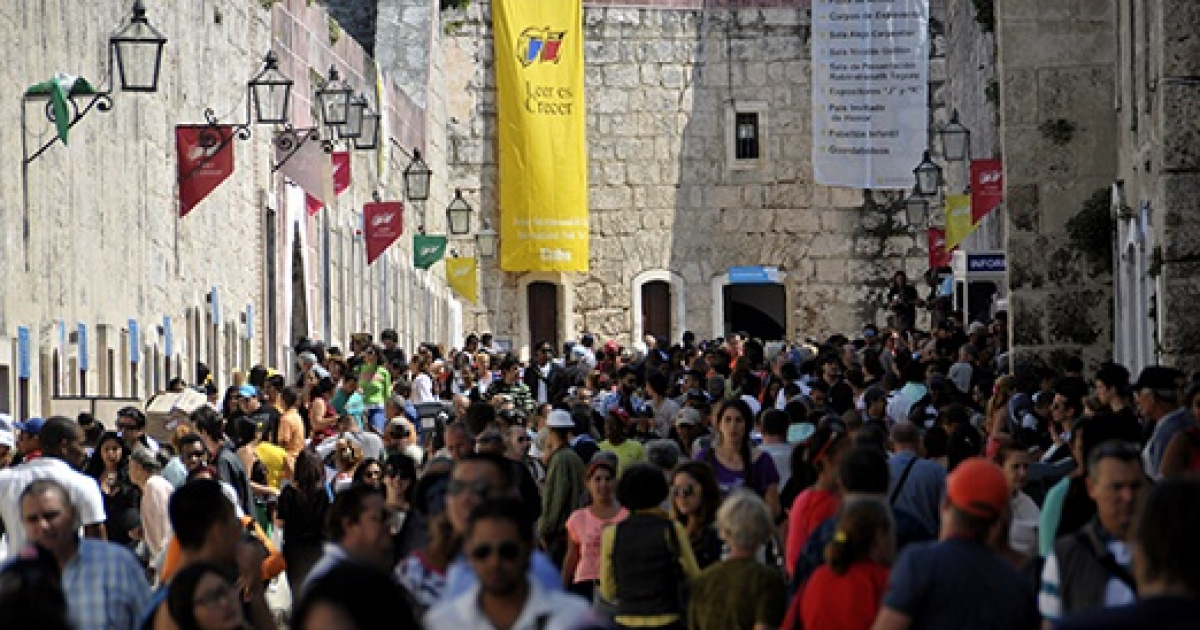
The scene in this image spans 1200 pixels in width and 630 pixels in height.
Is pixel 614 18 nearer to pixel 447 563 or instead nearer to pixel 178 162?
pixel 178 162

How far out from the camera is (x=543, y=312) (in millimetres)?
44500

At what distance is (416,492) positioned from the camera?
998cm

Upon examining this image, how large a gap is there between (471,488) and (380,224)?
27227 millimetres

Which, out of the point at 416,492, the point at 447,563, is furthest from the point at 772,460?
the point at 447,563

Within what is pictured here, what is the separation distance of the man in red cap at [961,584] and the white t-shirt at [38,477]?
13.0 ft

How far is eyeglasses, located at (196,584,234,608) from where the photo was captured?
7.17 metres

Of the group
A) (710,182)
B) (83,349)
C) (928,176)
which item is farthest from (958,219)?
(710,182)

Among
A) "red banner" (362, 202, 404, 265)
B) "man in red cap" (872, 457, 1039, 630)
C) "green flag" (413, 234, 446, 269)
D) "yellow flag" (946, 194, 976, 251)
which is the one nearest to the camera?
"man in red cap" (872, 457, 1039, 630)

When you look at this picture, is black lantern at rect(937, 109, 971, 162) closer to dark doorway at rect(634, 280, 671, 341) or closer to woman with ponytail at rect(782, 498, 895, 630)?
dark doorway at rect(634, 280, 671, 341)

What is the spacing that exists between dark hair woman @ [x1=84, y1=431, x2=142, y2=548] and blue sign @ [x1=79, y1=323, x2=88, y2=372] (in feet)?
23.9

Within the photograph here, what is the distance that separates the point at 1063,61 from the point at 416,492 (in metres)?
12.2

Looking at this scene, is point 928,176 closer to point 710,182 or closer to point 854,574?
point 710,182

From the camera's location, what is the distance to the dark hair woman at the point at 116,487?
13.3 m

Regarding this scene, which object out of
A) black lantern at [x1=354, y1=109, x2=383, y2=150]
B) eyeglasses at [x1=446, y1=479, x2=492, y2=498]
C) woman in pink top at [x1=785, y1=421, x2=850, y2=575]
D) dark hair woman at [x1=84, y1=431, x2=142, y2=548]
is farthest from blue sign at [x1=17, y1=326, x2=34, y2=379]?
eyeglasses at [x1=446, y1=479, x2=492, y2=498]
